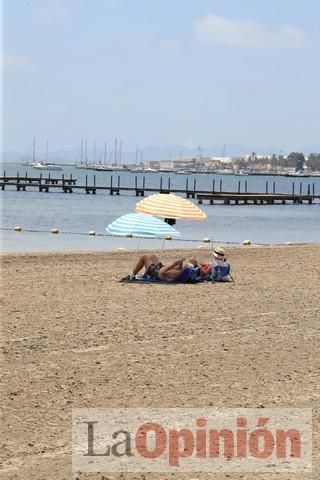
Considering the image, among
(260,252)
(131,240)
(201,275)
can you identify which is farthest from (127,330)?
(131,240)

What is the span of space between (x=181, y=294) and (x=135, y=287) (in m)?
0.93

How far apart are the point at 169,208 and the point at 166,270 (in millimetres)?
1055

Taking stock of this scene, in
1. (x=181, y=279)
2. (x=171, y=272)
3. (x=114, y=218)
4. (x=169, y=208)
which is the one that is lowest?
(x=114, y=218)

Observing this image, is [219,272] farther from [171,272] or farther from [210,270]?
[171,272]

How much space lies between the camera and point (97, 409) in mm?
6621

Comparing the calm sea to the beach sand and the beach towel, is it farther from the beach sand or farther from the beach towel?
the beach sand

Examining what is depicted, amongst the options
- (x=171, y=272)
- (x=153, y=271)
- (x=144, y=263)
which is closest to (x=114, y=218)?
(x=144, y=263)

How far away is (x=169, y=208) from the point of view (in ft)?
48.6

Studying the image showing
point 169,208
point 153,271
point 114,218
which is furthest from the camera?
point 114,218
